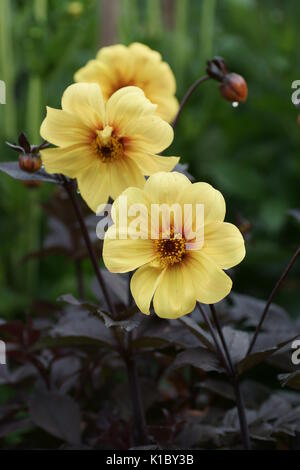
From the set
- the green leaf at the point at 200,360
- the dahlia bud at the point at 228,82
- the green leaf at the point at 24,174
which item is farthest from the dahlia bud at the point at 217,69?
the green leaf at the point at 200,360

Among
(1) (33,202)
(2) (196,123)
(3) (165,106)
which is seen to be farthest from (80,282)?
(2) (196,123)

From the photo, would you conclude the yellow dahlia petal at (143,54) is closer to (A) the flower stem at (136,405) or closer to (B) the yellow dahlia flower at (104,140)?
(B) the yellow dahlia flower at (104,140)

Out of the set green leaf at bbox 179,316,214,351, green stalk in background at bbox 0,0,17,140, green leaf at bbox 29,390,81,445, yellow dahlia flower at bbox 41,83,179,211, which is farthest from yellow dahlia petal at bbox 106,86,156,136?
green stalk in background at bbox 0,0,17,140

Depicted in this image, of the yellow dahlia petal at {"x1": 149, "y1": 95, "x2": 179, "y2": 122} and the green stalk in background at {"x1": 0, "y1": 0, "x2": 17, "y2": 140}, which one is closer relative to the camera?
the yellow dahlia petal at {"x1": 149, "y1": 95, "x2": 179, "y2": 122}

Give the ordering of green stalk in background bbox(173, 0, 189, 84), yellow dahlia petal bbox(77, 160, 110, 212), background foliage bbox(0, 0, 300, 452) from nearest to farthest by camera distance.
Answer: yellow dahlia petal bbox(77, 160, 110, 212) → background foliage bbox(0, 0, 300, 452) → green stalk in background bbox(173, 0, 189, 84)

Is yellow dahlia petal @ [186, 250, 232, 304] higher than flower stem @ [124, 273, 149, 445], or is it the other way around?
yellow dahlia petal @ [186, 250, 232, 304]

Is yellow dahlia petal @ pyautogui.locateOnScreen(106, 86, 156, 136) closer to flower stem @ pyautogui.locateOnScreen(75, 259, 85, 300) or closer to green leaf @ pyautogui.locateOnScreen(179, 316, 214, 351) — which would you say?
green leaf @ pyautogui.locateOnScreen(179, 316, 214, 351)
